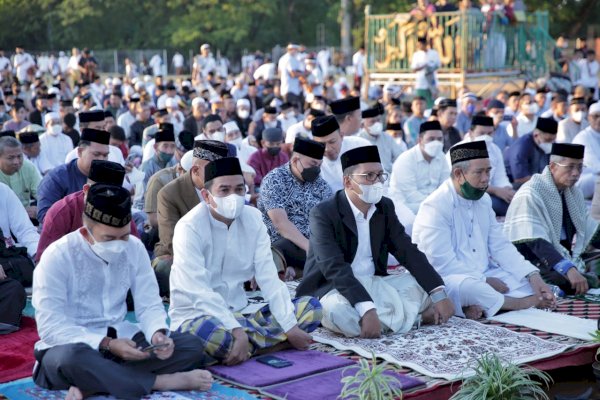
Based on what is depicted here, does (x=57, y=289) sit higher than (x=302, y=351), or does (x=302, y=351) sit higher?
(x=57, y=289)

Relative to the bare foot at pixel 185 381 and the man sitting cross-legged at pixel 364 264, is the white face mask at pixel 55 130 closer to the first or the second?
the man sitting cross-legged at pixel 364 264

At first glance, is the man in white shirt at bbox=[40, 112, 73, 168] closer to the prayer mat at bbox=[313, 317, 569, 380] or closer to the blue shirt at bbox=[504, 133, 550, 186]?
the blue shirt at bbox=[504, 133, 550, 186]

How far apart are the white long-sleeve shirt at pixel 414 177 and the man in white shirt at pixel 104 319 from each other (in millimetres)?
4141

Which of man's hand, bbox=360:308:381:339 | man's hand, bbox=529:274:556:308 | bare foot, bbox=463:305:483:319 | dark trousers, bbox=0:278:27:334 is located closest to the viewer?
man's hand, bbox=360:308:381:339

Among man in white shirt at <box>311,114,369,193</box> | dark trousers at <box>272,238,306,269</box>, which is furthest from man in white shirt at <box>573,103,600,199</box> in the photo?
dark trousers at <box>272,238,306,269</box>

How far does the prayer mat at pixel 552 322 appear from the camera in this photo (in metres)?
5.10

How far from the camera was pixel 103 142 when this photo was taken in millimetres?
6242

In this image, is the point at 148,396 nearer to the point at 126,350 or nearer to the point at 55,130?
the point at 126,350

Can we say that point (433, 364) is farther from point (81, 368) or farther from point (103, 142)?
point (103, 142)

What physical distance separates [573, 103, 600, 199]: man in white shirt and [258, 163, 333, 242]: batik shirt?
378cm

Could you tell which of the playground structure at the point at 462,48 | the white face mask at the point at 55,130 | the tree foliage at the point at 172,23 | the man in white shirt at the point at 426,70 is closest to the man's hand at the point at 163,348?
the white face mask at the point at 55,130

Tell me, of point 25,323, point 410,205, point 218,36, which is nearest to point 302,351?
point 25,323

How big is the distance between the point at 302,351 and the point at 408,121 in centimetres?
816

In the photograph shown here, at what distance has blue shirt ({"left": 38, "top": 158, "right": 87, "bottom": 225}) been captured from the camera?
21.0ft
